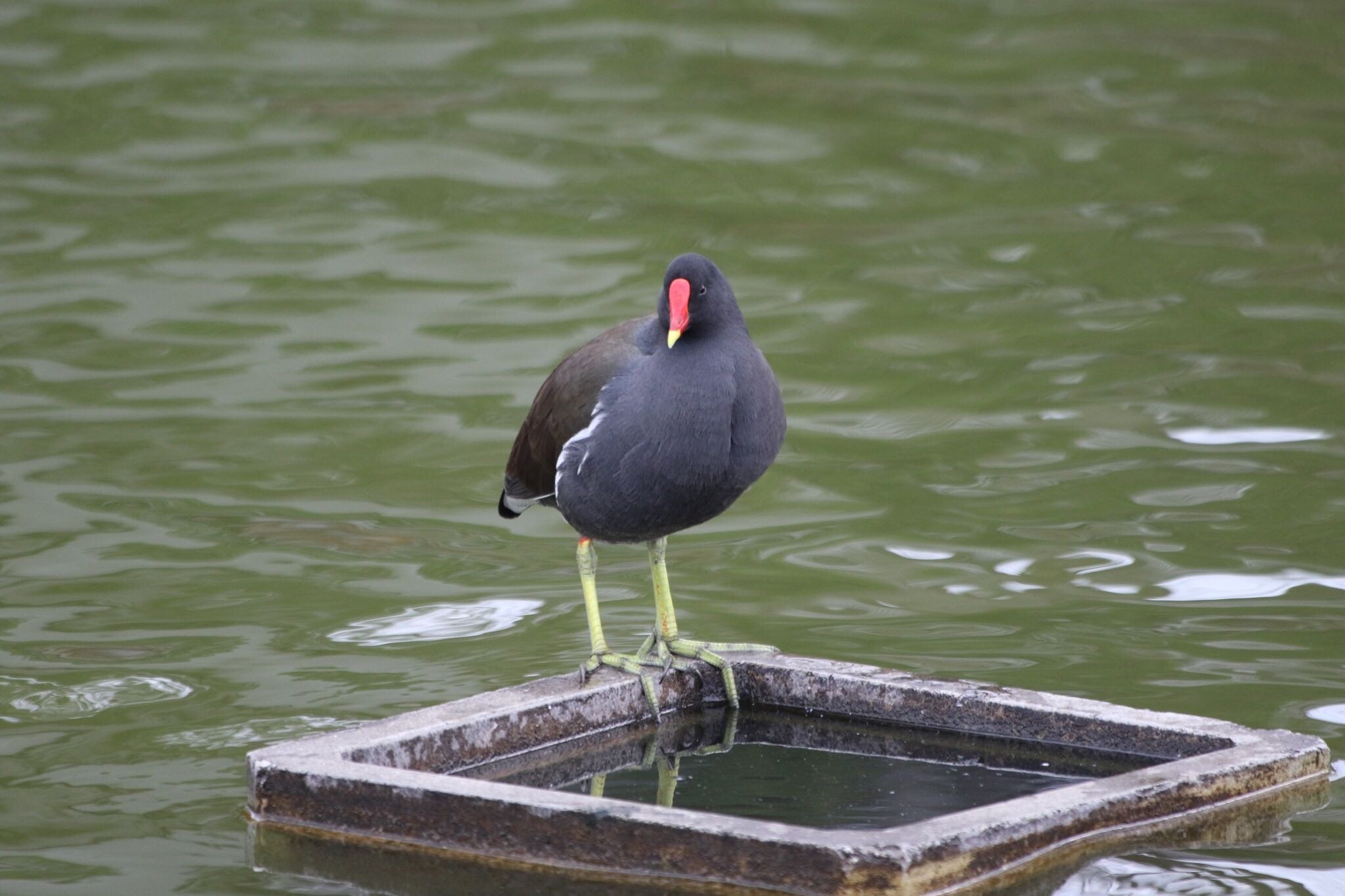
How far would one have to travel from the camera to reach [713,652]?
5.53 meters

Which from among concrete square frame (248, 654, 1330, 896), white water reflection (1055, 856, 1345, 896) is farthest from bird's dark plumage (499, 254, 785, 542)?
white water reflection (1055, 856, 1345, 896)

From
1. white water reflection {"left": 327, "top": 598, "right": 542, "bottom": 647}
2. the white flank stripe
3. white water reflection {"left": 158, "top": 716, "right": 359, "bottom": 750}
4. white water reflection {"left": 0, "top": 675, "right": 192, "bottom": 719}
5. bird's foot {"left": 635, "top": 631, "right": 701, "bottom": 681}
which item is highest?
the white flank stripe

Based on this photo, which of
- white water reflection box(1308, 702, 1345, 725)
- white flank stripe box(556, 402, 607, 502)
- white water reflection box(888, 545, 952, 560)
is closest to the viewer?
white flank stripe box(556, 402, 607, 502)

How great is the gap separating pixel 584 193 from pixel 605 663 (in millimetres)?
8368

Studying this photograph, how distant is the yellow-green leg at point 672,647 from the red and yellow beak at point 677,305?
2.68ft

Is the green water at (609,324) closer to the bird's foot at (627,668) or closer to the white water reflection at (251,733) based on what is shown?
the white water reflection at (251,733)

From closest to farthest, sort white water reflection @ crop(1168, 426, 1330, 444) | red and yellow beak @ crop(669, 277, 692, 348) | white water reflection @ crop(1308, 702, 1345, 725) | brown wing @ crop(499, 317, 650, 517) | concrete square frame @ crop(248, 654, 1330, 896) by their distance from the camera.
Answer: concrete square frame @ crop(248, 654, 1330, 896) → red and yellow beak @ crop(669, 277, 692, 348) → brown wing @ crop(499, 317, 650, 517) → white water reflection @ crop(1308, 702, 1345, 725) → white water reflection @ crop(1168, 426, 1330, 444)

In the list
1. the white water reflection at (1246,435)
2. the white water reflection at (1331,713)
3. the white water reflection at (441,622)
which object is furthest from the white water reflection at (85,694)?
the white water reflection at (1246,435)

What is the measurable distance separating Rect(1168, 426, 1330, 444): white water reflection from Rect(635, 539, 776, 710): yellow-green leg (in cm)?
441

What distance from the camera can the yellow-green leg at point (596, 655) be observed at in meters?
5.39

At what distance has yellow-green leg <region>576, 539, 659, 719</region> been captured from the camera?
5.39 m

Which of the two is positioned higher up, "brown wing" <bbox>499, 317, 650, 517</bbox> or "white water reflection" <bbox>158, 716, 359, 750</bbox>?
"brown wing" <bbox>499, 317, 650, 517</bbox>

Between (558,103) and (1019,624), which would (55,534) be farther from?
(558,103)

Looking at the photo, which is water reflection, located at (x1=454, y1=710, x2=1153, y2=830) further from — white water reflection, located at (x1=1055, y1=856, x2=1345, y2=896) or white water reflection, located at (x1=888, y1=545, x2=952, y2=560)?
white water reflection, located at (x1=888, y1=545, x2=952, y2=560)
